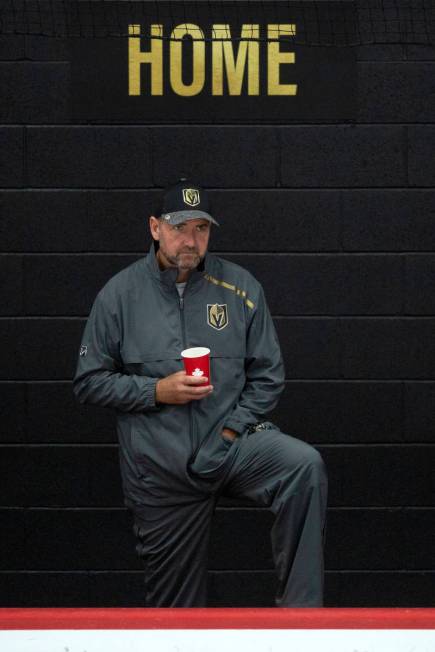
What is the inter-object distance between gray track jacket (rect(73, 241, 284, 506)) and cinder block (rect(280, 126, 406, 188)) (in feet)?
3.91

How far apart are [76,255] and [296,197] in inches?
41.2

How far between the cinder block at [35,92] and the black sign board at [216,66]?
0.06 metres

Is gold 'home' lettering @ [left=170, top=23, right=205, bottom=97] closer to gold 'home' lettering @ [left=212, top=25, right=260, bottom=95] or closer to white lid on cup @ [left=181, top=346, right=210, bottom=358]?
gold 'home' lettering @ [left=212, top=25, right=260, bottom=95]

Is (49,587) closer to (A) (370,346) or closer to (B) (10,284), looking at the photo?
(B) (10,284)

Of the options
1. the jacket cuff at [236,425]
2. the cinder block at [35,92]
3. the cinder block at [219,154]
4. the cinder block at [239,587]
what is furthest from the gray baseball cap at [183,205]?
the cinder block at [239,587]

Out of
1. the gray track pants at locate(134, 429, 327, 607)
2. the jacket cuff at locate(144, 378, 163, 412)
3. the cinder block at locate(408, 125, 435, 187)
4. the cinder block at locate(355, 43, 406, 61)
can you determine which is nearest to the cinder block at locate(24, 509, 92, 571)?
the gray track pants at locate(134, 429, 327, 607)

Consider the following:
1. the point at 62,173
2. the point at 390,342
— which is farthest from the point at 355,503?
the point at 62,173

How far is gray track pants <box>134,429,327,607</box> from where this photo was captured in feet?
12.3

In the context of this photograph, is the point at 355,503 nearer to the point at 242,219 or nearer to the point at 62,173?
the point at 242,219

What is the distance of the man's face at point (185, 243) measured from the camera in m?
3.98

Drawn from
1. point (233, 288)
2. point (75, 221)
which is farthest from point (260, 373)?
point (75, 221)

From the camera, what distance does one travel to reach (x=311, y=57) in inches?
200

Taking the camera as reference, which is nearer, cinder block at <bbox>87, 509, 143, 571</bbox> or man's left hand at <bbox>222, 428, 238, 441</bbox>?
man's left hand at <bbox>222, 428, 238, 441</bbox>
